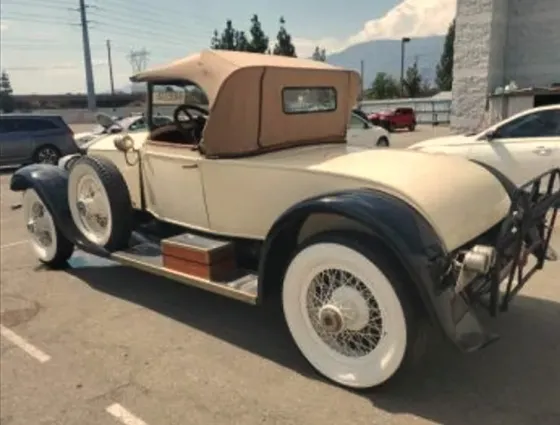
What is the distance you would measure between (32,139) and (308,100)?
13.5 metres

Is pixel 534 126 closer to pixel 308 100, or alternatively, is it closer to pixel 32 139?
pixel 308 100

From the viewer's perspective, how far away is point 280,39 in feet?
131

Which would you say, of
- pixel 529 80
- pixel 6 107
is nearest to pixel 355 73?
pixel 529 80

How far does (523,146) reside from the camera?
790 centimetres

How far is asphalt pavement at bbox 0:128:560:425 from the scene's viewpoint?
10.1 ft

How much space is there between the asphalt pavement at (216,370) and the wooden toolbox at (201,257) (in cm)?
50

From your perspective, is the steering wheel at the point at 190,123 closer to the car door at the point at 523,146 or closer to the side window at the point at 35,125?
the car door at the point at 523,146

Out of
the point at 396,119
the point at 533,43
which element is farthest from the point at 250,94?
the point at 396,119

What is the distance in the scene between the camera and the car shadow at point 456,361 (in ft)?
9.98

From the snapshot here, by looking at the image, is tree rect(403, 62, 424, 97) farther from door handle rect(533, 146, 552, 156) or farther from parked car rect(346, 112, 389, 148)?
door handle rect(533, 146, 552, 156)

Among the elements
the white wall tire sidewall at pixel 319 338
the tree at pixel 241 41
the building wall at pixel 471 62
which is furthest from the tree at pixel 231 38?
the white wall tire sidewall at pixel 319 338

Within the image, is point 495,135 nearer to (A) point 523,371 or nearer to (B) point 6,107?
(A) point 523,371

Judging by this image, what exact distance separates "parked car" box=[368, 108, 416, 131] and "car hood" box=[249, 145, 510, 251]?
28.1 metres

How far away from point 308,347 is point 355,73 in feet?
8.72
